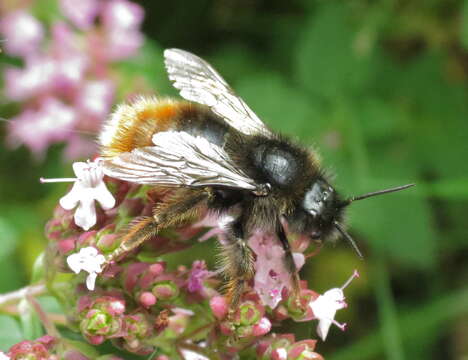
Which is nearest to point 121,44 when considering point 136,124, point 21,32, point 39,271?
point 21,32

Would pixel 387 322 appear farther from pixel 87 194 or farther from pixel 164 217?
pixel 87 194

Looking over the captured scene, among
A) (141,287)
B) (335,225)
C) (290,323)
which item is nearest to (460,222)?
(290,323)

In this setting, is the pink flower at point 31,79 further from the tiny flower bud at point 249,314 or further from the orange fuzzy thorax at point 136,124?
the tiny flower bud at point 249,314

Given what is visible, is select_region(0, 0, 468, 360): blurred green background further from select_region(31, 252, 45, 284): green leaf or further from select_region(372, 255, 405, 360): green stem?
select_region(31, 252, 45, 284): green leaf

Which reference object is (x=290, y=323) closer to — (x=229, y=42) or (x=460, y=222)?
(x=460, y=222)

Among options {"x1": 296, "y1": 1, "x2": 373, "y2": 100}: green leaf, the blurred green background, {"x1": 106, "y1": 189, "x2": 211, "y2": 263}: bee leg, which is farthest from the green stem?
{"x1": 106, "y1": 189, "x2": 211, "y2": 263}: bee leg
